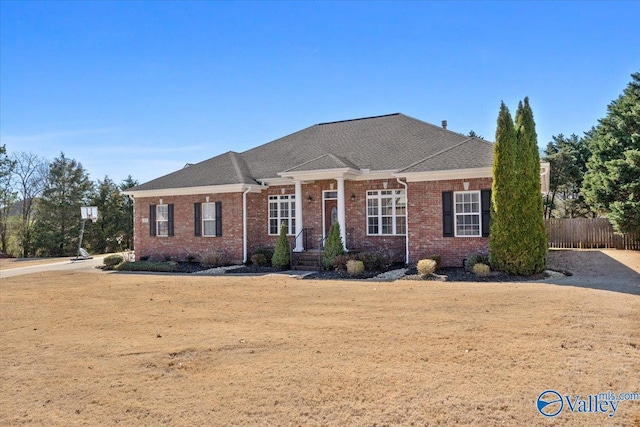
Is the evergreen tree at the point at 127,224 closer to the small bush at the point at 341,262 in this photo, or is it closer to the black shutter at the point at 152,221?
the black shutter at the point at 152,221

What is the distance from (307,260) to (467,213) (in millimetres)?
6067

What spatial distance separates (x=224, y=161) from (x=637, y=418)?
19.6m

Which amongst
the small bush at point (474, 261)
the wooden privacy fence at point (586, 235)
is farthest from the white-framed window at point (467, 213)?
the wooden privacy fence at point (586, 235)

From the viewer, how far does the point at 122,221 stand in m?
37.2

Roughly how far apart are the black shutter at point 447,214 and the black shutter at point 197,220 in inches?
403

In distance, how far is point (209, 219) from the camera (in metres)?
19.3

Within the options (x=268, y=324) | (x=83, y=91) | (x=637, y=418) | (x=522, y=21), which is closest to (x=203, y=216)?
(x=83, y=91)

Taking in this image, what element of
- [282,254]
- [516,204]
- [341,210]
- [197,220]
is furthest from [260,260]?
[516,204]

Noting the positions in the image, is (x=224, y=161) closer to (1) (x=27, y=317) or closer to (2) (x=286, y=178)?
(2) (x=286, y=178)

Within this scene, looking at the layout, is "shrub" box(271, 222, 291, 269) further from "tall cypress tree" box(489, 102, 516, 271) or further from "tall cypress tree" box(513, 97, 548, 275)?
"tall cypress tree" box(513, 97, 548, 275)

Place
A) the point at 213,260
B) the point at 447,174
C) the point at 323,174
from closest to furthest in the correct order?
the point at 447,174, the point at 323,174, the point at 213,260

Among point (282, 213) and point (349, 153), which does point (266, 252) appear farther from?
point (349, 153)

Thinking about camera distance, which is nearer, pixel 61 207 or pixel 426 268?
pixel 426 268

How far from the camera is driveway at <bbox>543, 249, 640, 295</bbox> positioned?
11.2 metres
